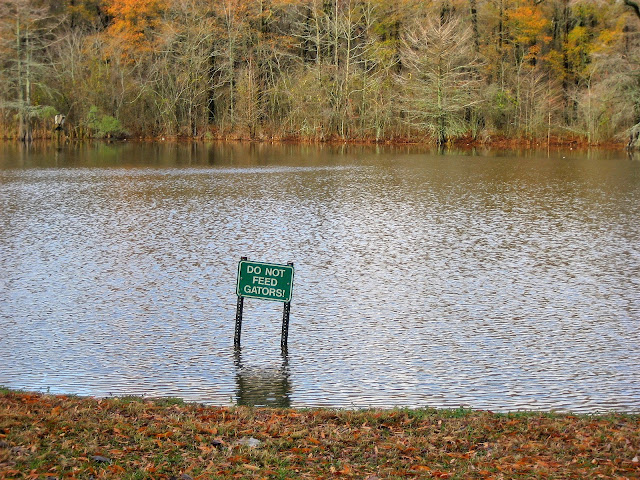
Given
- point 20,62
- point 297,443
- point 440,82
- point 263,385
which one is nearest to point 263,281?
point 263,385

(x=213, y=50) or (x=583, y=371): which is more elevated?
(x=213, y=50)

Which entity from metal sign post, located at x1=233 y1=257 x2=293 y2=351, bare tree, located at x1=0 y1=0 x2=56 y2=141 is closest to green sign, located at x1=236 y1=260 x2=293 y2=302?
metal sign post, located at x1=233 y1=257 x2=293 y2=351

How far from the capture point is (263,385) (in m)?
10.4

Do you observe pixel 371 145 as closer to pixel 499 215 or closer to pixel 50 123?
pixel 50 123

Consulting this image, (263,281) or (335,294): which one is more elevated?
(263,281)

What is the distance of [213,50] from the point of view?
235ft

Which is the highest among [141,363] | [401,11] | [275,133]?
[401,11]

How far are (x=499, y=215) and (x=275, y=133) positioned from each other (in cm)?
4377

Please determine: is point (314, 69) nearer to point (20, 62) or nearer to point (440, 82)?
point (440, 82)

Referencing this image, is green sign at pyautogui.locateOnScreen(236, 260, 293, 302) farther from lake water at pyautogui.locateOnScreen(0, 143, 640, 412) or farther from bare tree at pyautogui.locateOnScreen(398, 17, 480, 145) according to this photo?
bare tree at pyautogui.locateOnScreen(398, 17, 480, 145)

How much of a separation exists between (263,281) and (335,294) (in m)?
3.99

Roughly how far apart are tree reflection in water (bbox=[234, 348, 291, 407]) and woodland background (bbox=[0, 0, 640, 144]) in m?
51.4

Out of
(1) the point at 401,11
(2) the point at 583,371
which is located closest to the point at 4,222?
(2) the point at 583,371

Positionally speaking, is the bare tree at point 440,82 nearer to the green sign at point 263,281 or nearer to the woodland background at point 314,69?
the woodland background at point 314,69
